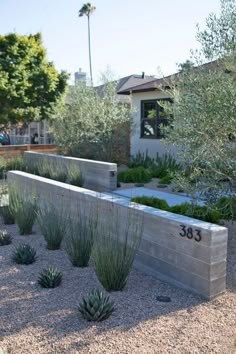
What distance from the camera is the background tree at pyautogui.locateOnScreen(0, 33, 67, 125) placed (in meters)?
14.2

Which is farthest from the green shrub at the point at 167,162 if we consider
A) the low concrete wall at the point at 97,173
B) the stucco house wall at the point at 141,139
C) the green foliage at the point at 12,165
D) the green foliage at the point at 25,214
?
the green foliage at the point at 25,214

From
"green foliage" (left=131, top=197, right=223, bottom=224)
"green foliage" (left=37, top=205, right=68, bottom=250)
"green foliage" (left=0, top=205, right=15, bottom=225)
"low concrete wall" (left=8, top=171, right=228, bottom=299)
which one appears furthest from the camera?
"green foliage" (left=0, top=205, right=15, bottom=225)

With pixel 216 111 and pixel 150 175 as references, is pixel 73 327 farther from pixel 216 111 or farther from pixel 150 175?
pixel 150 175

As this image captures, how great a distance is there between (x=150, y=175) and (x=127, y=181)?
791 millimetres

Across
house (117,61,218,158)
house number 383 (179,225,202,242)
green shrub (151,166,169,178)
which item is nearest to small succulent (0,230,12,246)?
house number 383 (179,225,202,242)

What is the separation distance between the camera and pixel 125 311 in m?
3.64

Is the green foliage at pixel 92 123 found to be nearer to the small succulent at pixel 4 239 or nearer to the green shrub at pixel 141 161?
the green shrub at pixel 141 161

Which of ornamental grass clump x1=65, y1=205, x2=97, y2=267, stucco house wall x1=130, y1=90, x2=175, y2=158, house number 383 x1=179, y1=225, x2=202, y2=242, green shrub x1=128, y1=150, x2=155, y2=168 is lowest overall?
ornamental grass clump x1=65, y1=205, x2=97, y2=267

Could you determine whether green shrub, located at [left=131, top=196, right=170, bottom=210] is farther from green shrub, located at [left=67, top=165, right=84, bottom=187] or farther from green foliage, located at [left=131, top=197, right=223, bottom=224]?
green shrub, located at [left=67, top=165, right=84, bottom=187]

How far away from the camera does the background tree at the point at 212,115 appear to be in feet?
13.8

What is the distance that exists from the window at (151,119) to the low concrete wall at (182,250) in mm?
9596

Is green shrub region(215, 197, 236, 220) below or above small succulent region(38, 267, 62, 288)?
above

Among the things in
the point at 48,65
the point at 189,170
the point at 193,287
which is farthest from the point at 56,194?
the point at 48,65

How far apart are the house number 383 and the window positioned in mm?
10403
